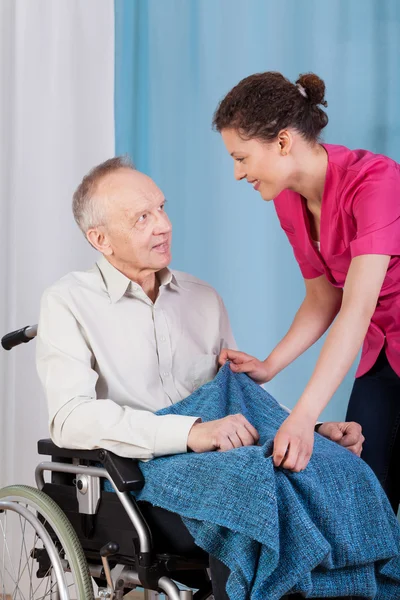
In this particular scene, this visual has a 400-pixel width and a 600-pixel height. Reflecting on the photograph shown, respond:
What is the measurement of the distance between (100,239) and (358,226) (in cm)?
62

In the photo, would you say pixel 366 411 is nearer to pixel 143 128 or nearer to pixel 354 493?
pixel 354 493

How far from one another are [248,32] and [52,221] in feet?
3.06

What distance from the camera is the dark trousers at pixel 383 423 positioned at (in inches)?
79.4

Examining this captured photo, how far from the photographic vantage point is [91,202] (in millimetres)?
1998

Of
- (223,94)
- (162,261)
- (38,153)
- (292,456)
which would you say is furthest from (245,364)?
(38,153)

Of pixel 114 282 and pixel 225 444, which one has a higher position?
pixel 114 282

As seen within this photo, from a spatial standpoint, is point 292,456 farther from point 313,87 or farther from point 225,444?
point 313,87

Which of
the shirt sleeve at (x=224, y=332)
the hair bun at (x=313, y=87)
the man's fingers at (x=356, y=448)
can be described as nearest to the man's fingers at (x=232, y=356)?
the shirt sleeve at (x=224, y=332)

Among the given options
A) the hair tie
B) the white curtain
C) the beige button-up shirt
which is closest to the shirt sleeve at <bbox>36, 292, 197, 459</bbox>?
the beige button-up shirt

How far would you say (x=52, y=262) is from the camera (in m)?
2.95

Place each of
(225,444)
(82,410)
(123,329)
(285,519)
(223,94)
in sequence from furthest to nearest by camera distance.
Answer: (223,94), (123,329), (82,410), (225,444), (285,519)

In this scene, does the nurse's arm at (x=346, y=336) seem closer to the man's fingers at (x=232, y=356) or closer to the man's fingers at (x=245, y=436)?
the man's fingers at (x=245, y=436)

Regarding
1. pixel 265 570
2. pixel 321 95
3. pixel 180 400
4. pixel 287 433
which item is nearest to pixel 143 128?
pixel 321 95

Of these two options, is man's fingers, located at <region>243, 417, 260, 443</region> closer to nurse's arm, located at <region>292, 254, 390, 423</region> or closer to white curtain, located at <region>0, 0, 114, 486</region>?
nurse's arm, located at <region>292, 254, 390, 423</region>
